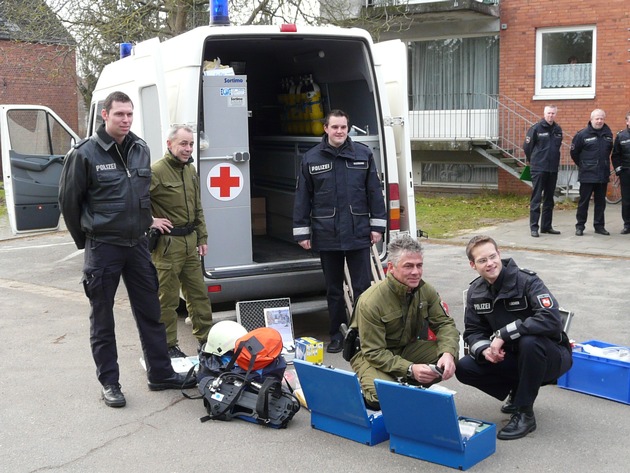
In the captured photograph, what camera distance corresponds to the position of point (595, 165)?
11891 millimetres

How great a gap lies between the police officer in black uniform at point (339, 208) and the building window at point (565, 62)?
11130mm

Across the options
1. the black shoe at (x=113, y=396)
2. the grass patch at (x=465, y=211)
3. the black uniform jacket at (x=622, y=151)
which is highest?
the black uniform jacket at (x=622, y=151)

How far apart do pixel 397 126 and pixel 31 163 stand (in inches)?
216

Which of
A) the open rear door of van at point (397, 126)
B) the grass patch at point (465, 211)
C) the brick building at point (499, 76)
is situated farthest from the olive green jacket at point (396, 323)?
the brick building at point (499, 76)

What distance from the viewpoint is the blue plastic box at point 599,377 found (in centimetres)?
514

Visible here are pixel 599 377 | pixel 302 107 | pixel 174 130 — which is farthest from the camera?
pixel 302 107

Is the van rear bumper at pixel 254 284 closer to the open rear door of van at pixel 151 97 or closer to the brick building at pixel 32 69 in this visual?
the open rear door of van at pixel 151 97

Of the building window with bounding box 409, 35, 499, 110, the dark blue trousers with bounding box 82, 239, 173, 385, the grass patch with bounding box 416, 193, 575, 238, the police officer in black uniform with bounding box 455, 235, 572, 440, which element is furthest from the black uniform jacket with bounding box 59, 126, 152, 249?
the building window with bounding box 409, 35, 499, 110

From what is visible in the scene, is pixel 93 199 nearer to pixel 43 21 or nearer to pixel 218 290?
pixel 218 290

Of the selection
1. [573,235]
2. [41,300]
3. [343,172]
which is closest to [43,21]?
[41,300]

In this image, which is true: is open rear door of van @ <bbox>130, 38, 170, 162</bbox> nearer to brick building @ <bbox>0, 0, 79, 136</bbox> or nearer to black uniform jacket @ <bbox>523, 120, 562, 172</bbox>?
black uniform jacket @ <bbox>523, 120, 562, 172</bbox>

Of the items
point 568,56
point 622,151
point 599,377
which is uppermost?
point 568,56

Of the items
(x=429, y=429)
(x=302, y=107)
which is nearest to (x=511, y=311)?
(x=429, y=429)

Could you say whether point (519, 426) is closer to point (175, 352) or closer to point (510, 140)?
point (175, 352)
